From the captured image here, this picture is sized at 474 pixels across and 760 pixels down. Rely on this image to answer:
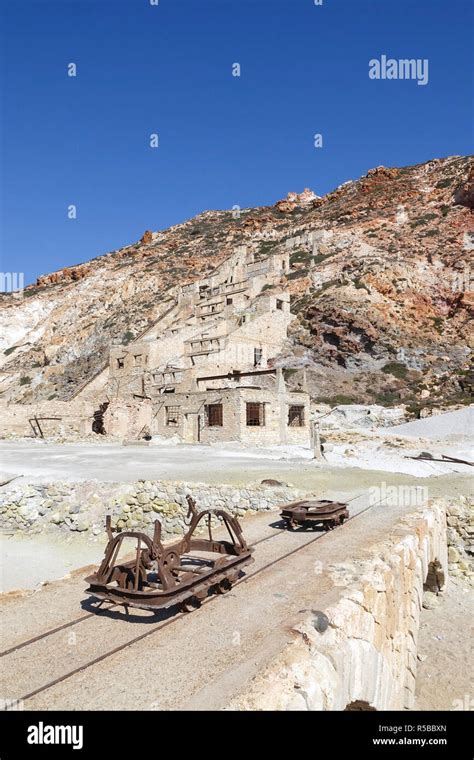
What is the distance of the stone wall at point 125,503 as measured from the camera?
14.6 meters

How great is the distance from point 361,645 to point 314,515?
4514 mm

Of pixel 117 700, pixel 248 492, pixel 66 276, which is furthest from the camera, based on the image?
pixel 66 276

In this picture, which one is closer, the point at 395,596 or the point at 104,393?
the point at 395,596

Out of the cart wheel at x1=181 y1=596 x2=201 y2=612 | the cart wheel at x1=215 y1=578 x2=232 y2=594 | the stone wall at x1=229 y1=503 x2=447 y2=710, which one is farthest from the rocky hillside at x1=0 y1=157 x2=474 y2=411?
the cart wheel at x1=181 y1=596 x2=201 y2=612

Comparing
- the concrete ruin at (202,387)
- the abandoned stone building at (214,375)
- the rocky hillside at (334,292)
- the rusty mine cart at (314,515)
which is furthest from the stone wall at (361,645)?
the rocky hillside at (334,292)

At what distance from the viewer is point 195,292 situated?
63.7 metres

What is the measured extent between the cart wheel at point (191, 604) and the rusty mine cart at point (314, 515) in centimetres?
439

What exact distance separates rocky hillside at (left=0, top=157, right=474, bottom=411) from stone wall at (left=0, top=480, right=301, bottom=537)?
23732 mm

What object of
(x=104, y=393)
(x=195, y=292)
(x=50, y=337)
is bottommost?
(x=104, y=393)

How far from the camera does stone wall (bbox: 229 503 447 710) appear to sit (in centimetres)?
440

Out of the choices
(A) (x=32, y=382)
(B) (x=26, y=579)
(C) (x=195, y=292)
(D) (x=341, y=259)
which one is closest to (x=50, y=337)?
(A) (x=32, y=382)

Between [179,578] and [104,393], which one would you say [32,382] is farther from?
[179,578]

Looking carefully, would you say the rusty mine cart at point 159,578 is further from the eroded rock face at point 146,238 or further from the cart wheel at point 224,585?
the eroded rock face at point 146,238

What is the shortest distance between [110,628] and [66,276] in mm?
104236
